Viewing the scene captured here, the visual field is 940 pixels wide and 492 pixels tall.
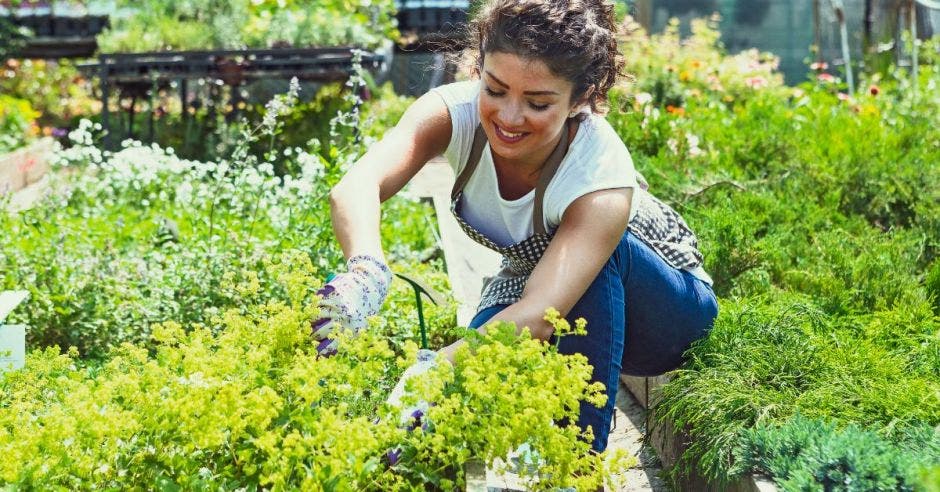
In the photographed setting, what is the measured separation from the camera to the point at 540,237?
103 inches

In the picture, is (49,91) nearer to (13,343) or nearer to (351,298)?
(13,343)

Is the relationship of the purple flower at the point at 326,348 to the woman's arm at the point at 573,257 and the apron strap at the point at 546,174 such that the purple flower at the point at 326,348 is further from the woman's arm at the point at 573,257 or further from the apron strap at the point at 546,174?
the apron strap at the point at 546,174

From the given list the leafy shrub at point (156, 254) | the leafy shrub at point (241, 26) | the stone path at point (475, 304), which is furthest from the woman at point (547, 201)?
the leafy shrub at point (241, 26)

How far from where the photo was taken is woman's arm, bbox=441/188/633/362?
7.43 feet

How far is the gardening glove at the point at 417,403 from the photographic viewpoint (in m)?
1.93

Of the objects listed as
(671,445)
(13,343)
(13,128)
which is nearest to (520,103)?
(671,445)

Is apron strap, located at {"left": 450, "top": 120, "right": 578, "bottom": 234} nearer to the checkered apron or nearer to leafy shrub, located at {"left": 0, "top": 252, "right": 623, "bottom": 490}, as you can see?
the checkered apron

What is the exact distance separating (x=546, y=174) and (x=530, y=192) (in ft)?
0.29

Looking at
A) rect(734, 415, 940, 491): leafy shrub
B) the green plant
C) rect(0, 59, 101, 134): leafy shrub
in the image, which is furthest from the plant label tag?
rect(0, 59, 101, 134): leafy shrub

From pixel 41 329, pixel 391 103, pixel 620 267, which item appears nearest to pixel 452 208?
pixel 620 267

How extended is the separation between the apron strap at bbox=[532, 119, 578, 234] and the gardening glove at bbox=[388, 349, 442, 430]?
53 cm

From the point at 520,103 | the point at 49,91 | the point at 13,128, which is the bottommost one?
the point at 49,91

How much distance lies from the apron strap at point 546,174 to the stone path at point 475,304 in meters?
0.57

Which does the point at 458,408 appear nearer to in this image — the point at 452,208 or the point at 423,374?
the point at 423,374
